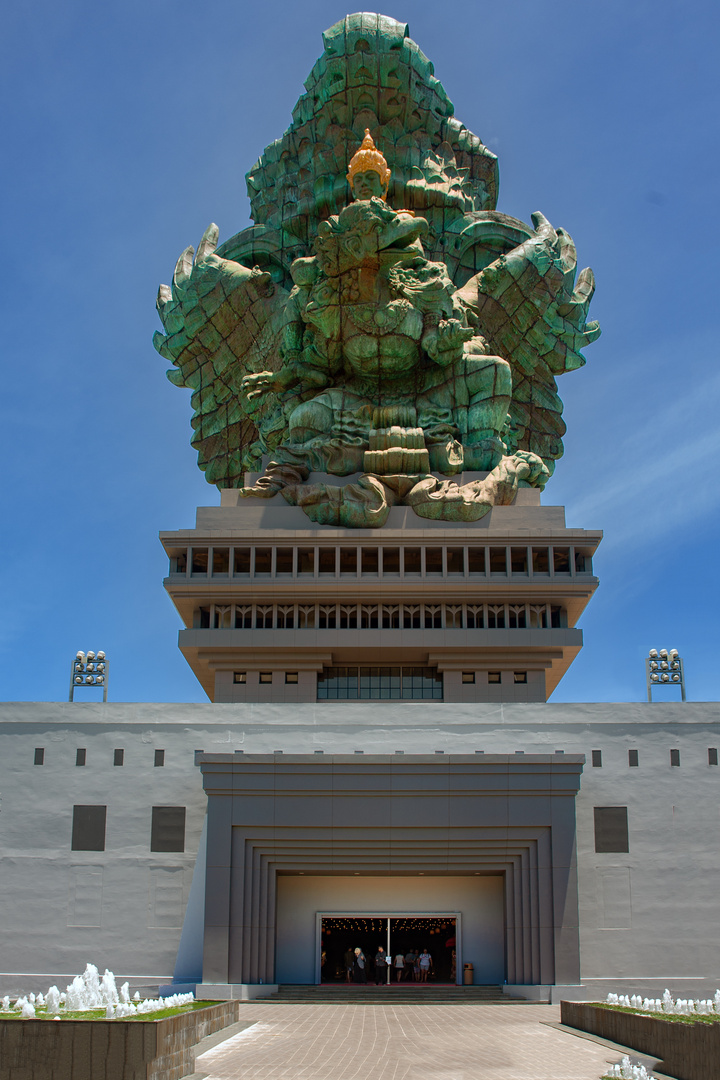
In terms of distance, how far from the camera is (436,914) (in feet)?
99.7

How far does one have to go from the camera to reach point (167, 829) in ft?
102

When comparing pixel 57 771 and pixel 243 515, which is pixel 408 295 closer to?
pixel 243 515

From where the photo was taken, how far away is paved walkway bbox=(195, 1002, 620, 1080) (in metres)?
17.0

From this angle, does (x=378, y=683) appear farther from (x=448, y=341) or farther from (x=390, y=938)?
(x=448, y=341)

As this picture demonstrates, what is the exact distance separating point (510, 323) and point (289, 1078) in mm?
46128

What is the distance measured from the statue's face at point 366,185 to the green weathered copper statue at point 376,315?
0.09m

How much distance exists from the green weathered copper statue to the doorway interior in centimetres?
1890

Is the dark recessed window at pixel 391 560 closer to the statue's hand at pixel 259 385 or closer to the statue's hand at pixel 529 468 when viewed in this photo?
the statue's hand at pixel 529 468

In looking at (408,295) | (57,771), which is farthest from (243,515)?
(57,771)

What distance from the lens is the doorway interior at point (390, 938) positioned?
30.0 m

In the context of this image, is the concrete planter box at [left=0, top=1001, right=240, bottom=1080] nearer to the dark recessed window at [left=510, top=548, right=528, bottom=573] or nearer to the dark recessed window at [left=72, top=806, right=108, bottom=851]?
the dark recessed window at [left=72, top=806, right=108, bottom=851]

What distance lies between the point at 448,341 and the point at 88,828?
28.1 metres

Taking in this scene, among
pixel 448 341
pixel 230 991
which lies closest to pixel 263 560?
pixel 448 341

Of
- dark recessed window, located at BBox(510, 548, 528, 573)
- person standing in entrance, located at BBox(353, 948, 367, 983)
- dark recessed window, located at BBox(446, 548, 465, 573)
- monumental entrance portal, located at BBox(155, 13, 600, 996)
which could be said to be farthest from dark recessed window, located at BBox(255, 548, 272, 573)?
person standing in entrance, located at BBox(353, 948, 367, 983)
